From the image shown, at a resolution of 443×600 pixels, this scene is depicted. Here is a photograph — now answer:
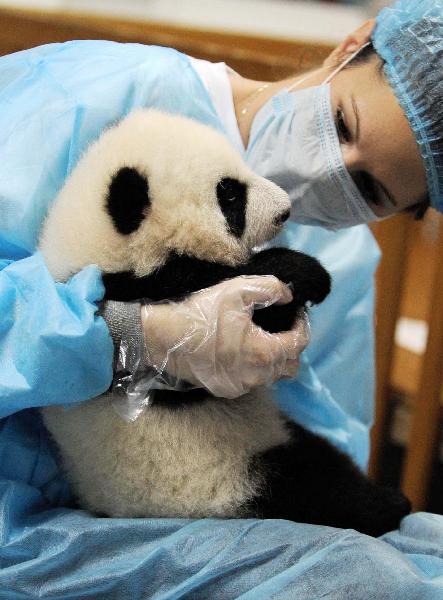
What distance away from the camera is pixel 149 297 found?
1034 millimetres

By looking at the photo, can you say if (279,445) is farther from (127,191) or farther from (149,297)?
(127,191)

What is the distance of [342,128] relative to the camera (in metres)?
1.40

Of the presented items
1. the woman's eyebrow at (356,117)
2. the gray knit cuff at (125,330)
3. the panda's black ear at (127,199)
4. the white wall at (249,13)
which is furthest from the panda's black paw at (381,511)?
the white wall at (249,13)

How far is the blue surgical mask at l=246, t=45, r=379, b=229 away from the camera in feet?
4.60

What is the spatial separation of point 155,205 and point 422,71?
0.65 metres

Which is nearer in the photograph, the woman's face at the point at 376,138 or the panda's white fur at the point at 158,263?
the panda's white fur at the point at 158,263

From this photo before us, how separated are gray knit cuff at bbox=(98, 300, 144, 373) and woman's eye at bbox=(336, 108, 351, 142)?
2.09 feet

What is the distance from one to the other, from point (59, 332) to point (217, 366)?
24 cm

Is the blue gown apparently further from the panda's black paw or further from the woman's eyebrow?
the woman's eyebrow

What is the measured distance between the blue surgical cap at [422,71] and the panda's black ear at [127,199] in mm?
624

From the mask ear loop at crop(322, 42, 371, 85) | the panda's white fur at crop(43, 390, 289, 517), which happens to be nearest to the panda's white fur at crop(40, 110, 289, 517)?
the panda's white fur at crop(43, 390, 289, 517)

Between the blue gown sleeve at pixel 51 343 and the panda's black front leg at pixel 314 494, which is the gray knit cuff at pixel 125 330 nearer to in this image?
the blue gown sleeve at pixel 51 343

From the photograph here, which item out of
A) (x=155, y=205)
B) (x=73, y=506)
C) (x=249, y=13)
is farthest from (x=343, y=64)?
(x=249, y=13)

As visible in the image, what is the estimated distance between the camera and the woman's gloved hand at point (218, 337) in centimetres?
101
